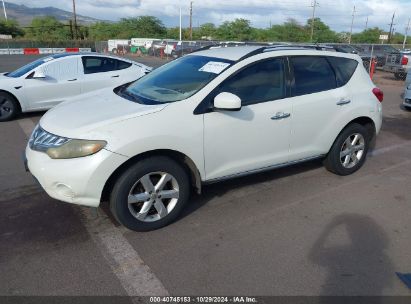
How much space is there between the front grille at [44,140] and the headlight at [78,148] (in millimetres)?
55

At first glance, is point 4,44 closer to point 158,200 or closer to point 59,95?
point 59,95

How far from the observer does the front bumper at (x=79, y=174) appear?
3074mm

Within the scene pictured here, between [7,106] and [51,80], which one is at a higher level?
[51,80]

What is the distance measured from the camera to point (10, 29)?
74.1m

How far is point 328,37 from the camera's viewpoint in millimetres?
65375

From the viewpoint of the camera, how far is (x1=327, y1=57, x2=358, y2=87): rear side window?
4629 mm

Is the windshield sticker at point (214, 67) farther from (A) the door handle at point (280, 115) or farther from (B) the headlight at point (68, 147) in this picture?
(B) the headlight at point (68, 147)

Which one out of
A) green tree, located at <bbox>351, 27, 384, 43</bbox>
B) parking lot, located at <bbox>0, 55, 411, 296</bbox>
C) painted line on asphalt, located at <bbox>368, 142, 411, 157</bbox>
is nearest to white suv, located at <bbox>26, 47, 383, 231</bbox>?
parking lot, located at <bbox>0, 55, 411, 296</bbox>

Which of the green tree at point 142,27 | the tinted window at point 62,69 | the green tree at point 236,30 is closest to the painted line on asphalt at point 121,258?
the tinted window at point 62,69

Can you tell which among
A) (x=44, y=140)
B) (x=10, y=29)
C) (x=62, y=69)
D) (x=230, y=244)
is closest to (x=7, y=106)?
(x=62, y=69)

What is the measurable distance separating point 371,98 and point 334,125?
787mm

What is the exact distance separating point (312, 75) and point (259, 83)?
0.84 metres

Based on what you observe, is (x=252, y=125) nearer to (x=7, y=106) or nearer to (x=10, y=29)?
(x=7, y=106)

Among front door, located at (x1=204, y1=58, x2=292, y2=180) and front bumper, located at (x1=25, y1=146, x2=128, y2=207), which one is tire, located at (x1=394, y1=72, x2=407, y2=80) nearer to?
front door, located at (x1=204, y1=58, x2=292, y2=180)
